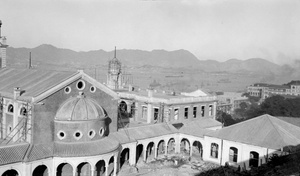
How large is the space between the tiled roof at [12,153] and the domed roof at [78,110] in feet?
12.7

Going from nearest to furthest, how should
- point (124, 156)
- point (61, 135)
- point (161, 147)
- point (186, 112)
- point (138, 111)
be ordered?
point (61, 135) < point (124, 156) < point (161, 147) < point (186, 112) < point (138, 111)

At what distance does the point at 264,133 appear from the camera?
3256 centimetres

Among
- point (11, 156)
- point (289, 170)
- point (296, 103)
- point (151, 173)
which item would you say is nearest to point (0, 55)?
point (11, 156)

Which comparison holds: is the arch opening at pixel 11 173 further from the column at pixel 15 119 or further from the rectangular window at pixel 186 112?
the rectangular window at pixel 186 112

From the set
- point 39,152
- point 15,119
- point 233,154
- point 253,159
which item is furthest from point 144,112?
point 39,152

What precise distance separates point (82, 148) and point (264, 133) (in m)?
18.7

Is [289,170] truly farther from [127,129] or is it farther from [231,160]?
[127,129]

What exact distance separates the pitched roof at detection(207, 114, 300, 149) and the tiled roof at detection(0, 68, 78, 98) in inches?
722

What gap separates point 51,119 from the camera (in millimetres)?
28047

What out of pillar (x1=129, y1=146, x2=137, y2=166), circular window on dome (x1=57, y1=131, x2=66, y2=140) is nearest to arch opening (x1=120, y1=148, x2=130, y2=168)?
pillar (x1=129, y1=146, x2=137, y2=166)

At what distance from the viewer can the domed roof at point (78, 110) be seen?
27844 mm

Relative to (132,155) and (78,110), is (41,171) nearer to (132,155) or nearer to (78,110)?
(78,110)

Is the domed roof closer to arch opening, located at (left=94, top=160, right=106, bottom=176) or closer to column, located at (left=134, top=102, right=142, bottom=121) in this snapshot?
arch opening, located at (left=94, top=160, right=106, bottom=176)

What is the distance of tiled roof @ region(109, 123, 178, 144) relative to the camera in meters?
33.2
